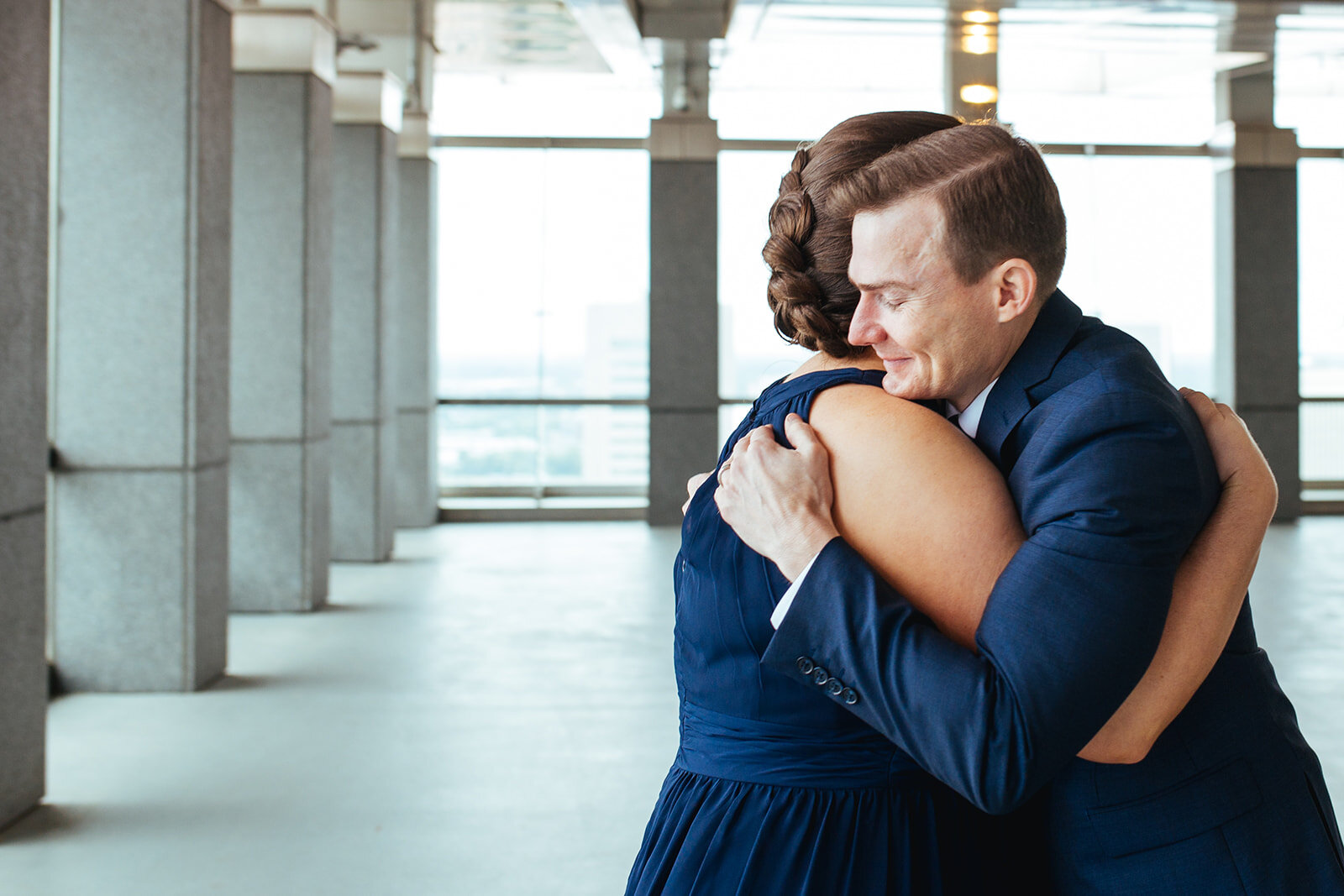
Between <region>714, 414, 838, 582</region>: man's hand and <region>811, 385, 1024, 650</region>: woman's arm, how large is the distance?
3cm

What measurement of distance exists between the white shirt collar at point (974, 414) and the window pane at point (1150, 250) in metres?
13.1

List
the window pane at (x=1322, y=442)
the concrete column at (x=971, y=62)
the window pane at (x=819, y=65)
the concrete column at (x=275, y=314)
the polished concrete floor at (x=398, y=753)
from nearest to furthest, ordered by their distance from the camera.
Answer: the polished concrete floor at (x=398, y=753), the concrete column at (x=275, y=314), the window pane at (x=819, y=65), the concrete column at (x=971, y=62), the window pane at (x=1322, y=442)

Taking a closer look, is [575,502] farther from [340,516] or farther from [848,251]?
[848,251]

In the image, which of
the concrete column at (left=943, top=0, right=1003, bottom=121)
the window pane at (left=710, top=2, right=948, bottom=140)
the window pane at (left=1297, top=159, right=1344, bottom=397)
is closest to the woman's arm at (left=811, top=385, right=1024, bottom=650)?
the window pane at (left=710, top=2, right=948, bottom=140)

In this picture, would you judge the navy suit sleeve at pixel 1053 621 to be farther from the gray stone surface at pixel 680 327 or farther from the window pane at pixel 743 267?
the window pane at pixel 743 267

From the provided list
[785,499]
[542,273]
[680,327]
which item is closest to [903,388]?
[785,499]

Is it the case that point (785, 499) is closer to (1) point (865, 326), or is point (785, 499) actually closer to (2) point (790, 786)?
(1) point (865, 326)

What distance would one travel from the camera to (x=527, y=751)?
4.50 m

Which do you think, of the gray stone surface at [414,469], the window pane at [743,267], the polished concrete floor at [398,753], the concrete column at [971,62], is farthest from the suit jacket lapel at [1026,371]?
the window pane at [743,267]

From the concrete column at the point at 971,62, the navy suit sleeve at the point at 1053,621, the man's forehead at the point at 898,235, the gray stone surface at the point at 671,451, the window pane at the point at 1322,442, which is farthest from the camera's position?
the window pane at the point at 1322,442

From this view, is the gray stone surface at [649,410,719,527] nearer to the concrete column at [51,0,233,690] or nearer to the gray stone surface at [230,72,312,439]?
the gray stone surface at [230,72,312,439]

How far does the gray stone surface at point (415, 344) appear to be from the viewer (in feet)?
39.3

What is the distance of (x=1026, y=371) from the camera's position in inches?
46.3

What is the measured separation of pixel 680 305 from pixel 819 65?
3022 millimetres
